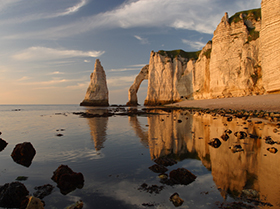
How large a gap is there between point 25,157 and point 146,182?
12.6 ft

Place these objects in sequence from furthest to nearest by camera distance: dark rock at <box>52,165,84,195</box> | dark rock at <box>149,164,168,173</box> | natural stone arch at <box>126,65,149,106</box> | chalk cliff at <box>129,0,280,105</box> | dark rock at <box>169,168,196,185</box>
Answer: natural stone arch at <box>126,65,149,106</box>
chalk cliff at <box>129,0,280,105</box>
dark rock at <box>149,164,168,173</box>
dark rock at <box>169,168,196,185</box>
dark rock at <box>52,165,84,195</box>

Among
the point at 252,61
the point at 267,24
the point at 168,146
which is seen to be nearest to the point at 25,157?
the point at 168,146

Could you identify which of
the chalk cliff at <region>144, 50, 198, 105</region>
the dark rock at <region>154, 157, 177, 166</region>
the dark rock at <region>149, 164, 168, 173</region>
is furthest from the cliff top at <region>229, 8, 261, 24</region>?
the dark rock at <region>149, 164, 168, 173</region>

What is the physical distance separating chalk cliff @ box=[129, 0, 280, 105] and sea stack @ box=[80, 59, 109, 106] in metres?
22.5

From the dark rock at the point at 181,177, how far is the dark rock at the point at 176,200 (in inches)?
22.5

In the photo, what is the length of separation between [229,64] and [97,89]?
171 feet

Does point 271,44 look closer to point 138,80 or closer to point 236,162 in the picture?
point 236,162

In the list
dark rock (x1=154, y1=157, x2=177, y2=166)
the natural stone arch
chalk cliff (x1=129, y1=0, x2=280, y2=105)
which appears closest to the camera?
dark rock (x1=154, y1=157, x2=177, y2=166)

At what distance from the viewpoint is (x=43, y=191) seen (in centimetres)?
297

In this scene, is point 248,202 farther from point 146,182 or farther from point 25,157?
point 25,157

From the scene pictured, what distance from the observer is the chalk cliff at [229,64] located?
2564 centimetres

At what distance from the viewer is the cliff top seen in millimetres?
34291

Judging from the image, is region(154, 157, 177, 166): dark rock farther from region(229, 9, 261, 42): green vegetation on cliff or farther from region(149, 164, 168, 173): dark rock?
region(229, 9, 261, 42): green vegetation on cliff

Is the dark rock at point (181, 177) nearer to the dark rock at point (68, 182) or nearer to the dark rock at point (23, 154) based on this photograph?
the dark rock at point (68, 182)
